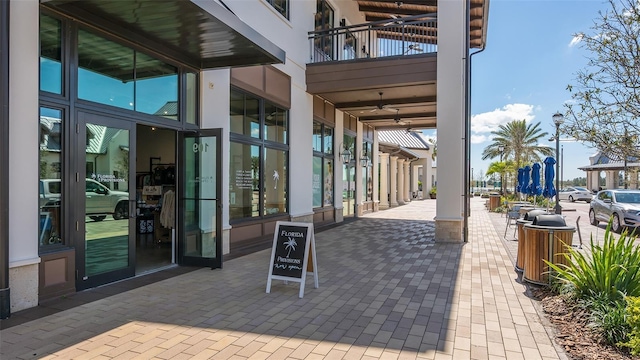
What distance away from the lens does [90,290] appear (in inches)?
212

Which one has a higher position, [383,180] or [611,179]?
[611,179]

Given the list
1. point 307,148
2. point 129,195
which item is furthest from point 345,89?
point 129,195

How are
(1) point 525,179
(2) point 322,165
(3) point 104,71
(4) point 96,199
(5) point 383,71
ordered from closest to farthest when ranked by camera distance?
(4) point 96,199 < (3) point 104,71 < (5) point 383,71 < (2) point 322,165 < (1) point 525,179

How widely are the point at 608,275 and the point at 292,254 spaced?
386cm

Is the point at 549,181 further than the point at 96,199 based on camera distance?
Yes

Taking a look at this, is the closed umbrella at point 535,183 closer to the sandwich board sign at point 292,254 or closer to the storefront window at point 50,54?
the sandwich board sign at point 292,254

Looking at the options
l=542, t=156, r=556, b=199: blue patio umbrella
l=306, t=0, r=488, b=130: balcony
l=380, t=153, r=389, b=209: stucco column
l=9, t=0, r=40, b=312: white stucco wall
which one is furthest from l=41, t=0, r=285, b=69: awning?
l=380, t=153, r=389, b=209: stucco column

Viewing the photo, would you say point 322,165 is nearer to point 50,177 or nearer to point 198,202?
point 198,202

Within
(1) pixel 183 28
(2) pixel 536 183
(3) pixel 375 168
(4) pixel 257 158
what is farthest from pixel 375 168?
(1) pixel 183 28

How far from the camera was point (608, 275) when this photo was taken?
4.35m

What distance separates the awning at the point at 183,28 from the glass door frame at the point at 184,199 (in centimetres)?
137

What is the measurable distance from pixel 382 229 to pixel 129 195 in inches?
330

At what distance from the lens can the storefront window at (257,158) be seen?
8484mm

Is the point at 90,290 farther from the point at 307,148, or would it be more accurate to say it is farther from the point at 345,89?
the point at 345,89
